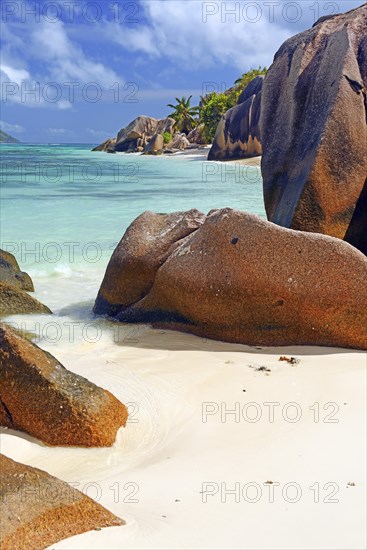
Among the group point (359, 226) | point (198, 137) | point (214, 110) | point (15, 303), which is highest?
point (214, 110)

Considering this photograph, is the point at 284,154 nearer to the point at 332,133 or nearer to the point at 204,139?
the point at 332,133

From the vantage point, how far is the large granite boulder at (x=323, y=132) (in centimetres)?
583

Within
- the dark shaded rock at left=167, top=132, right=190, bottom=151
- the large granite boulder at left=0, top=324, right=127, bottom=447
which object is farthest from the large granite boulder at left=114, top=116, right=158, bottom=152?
the large granite boulder at left=0, top=324, right=127, bottom=447

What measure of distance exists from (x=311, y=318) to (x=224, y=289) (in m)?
0.68

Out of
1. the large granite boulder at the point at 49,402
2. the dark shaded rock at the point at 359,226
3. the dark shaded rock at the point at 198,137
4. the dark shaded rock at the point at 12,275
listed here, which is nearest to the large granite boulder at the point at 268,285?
the dark shaded rock at the point at 359,226

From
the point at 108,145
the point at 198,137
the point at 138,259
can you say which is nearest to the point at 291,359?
the point at 138,259

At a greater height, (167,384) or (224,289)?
(224,289)

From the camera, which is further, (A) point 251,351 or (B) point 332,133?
(B) point 332,133

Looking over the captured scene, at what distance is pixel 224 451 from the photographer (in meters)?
3.37

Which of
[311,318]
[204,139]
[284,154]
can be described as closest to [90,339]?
[311,318]

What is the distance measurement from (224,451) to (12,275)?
445 centimetres

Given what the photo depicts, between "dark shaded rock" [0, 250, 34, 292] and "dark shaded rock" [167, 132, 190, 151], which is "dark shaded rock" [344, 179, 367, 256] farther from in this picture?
"dark shaded rock" [167, 132, 190, 151]

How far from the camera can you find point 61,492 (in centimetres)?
243

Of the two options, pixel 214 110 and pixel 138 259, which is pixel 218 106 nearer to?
pixel 214 110
